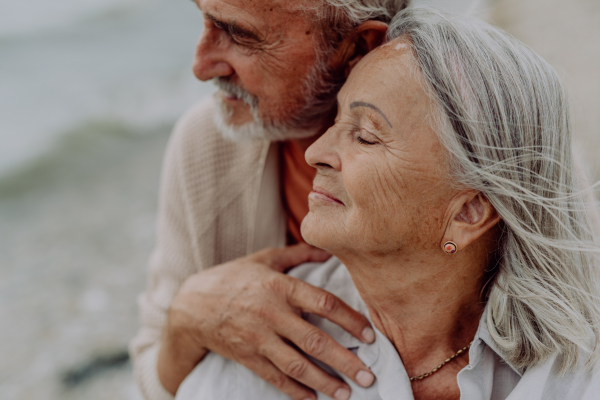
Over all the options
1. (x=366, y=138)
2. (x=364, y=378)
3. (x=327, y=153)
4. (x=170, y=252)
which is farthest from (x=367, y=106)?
(x=170, y=252)

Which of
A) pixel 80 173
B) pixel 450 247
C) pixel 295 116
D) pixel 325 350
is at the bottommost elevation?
pixel 80 173

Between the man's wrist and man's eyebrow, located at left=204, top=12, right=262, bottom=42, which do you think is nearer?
man's eyebrow, located at left=204, top=12, right=262, bottom=42

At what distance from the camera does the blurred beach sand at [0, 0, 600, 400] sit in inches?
150

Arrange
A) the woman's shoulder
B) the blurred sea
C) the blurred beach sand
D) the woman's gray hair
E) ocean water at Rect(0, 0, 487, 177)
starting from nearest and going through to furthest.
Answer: the woman's gray hair, the woman's shoulder, the blurred beach sand, the blurred sea, ocean water at Rect(0, 0, 487, 177)

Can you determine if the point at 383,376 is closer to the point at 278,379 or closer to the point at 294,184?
the point at 278,379

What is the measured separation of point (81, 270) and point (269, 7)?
3614 millimetres

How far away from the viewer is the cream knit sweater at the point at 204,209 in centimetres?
246

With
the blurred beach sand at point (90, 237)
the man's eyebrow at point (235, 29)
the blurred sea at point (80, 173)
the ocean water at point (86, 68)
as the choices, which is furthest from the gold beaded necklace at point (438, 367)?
the ocean water at point (86, 68)

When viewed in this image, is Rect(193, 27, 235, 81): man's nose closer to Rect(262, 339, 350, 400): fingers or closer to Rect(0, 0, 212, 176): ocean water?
Rect(262, 339, 350, 400): fingers

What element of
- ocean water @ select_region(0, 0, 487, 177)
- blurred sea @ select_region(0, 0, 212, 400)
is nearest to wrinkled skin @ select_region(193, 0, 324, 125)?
blurred sea @ select_region(0, 0, 212, 400)

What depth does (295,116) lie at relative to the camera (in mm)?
2057

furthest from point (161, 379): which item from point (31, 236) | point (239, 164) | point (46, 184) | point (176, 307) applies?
point (46, 184)

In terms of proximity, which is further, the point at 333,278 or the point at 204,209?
the point at 204,209

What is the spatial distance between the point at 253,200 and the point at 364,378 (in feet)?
3.38
